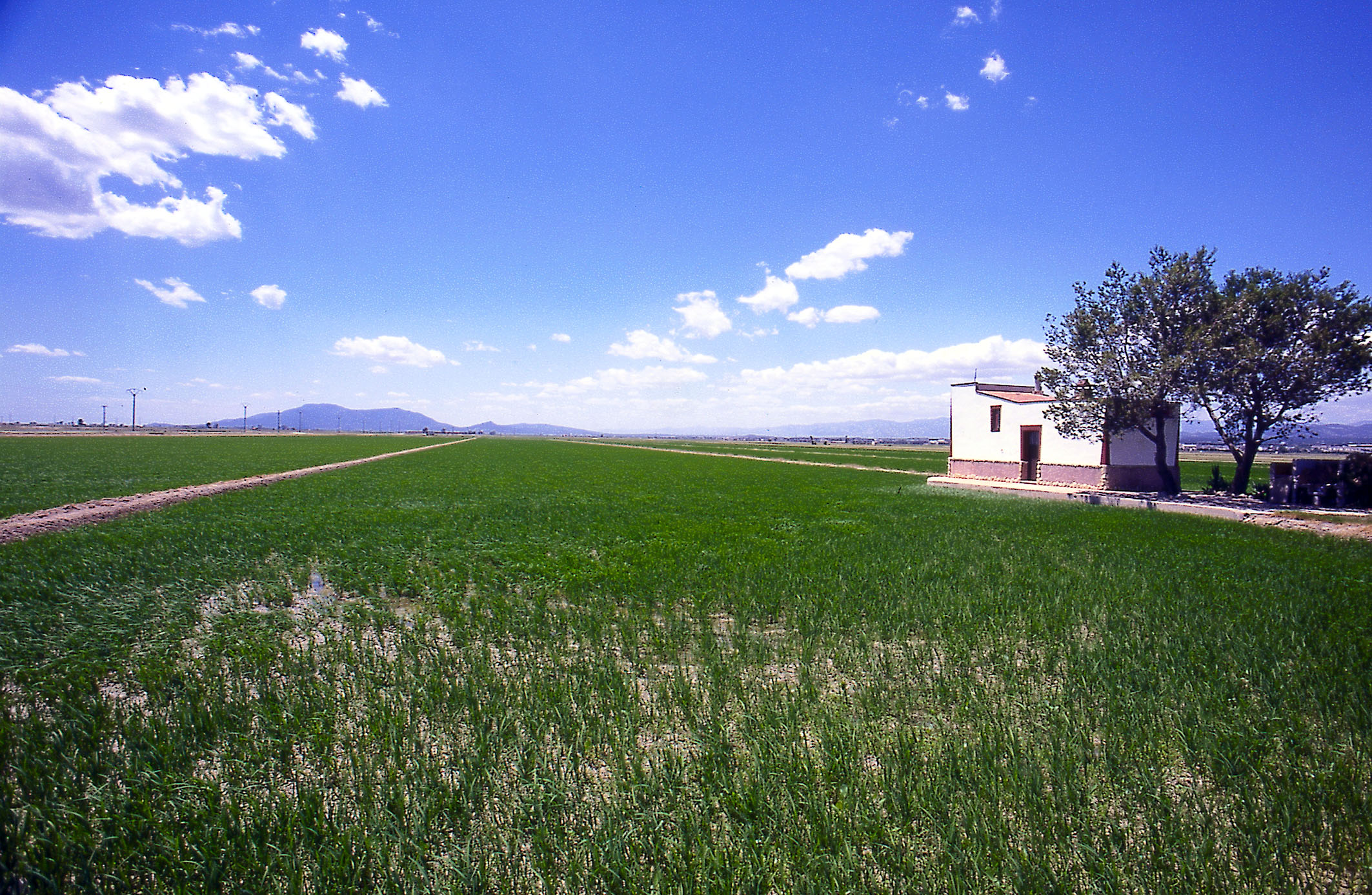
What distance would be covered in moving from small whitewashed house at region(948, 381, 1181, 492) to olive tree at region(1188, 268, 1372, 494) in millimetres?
2786

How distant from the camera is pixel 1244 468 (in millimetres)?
25469

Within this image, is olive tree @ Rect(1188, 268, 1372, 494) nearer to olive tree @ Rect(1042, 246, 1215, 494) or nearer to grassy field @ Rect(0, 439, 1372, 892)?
olive tree @ Rect(1042, 246, 1215, 494)

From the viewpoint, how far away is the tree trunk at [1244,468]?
24891mm

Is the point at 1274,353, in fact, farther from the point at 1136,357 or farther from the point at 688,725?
the point at 688,725

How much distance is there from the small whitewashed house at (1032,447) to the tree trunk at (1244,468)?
7.50 ft

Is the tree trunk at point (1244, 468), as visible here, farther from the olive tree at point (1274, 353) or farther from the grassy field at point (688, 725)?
the grassy field at point (688, 725)

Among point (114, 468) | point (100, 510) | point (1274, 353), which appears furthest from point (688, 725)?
point (114, 468)

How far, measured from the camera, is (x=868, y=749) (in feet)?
15.1

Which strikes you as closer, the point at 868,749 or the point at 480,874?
the point at 480,874

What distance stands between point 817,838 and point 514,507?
18601 millimetres

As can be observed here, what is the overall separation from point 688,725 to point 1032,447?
109ft

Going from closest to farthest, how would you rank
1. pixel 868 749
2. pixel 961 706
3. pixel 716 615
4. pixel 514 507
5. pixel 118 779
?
pixel 118 779, pixel 868 749, pixel 961 706, pixel 716 615, pixel 514 507

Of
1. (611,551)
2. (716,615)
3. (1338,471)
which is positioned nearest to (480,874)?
(716,615)

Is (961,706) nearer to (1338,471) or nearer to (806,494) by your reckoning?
(806,494)
